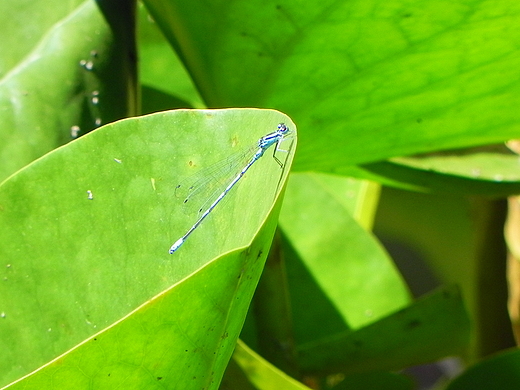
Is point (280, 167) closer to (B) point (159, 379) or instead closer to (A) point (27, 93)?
(B) point (159, 379)

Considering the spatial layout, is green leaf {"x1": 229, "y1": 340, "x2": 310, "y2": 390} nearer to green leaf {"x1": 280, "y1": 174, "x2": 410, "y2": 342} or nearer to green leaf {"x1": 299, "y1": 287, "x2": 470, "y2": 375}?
green leaf {"x1": 299, "y1": 287, "x2": 470, "y2": 375}

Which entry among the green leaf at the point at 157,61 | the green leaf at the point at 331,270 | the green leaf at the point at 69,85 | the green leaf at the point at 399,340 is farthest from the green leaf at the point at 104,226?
the green leaf at the point at 157,61

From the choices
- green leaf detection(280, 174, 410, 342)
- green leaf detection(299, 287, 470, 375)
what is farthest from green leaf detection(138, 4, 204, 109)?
green leaf detection(299, 287, 470, 375)

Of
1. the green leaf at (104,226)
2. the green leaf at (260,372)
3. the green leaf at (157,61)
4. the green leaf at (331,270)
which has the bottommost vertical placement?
the green leaf at (331,270)

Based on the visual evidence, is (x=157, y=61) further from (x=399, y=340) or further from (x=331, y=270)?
(x=399, y=340)

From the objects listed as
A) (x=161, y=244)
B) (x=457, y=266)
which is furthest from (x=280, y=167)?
(x=457, y=266)

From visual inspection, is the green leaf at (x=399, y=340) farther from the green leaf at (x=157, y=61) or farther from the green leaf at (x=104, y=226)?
the green leaf at (x=157, y=61)

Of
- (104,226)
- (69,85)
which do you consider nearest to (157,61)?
(69,85)
